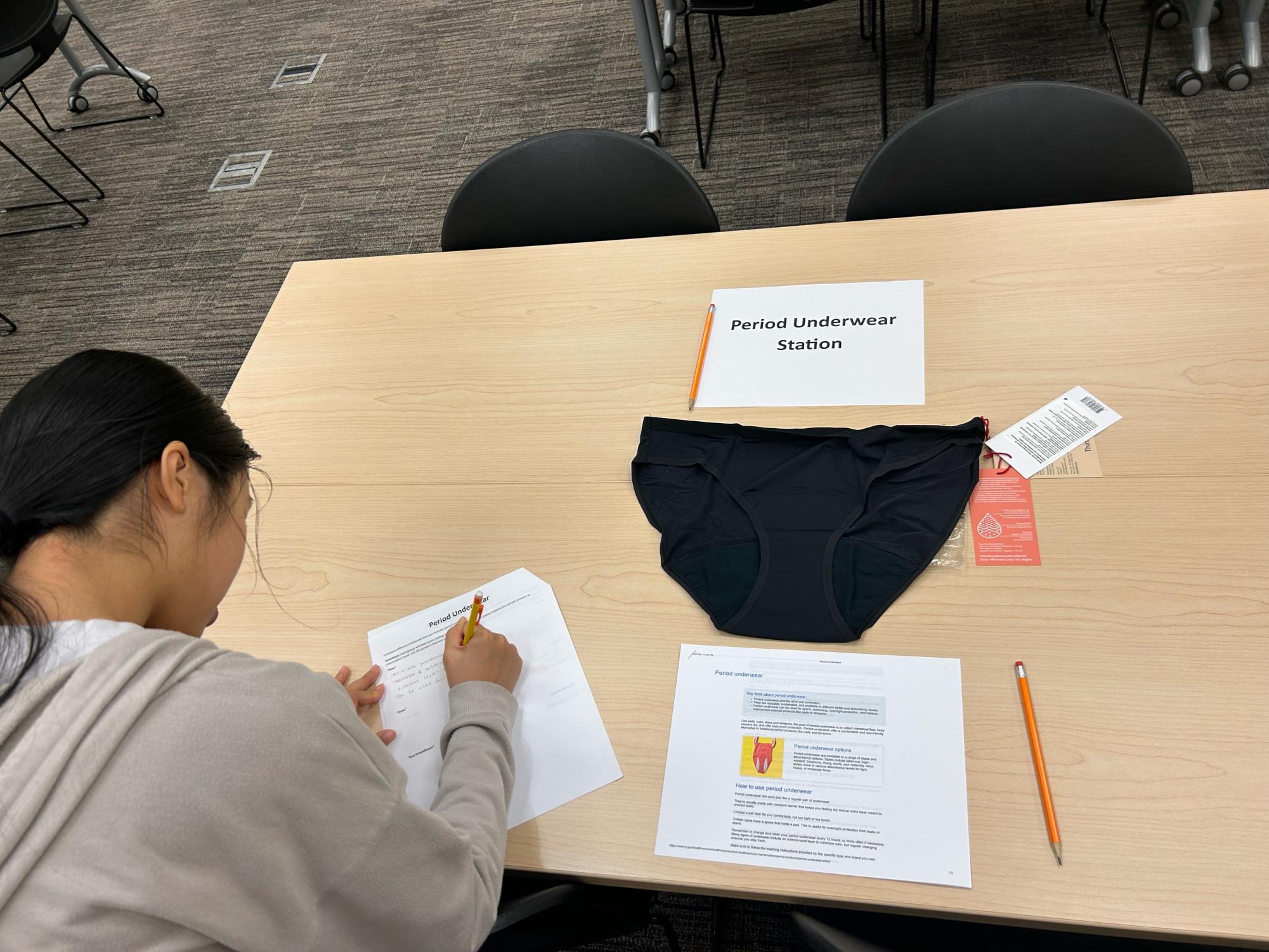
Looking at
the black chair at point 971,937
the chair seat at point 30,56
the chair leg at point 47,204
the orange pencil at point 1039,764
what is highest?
the chair seat at point 30,56

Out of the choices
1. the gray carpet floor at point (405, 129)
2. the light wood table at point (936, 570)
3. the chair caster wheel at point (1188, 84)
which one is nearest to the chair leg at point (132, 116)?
the gray carpet floor at point (405, 129)

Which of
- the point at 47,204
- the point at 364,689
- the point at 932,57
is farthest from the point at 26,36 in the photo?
the point at 364,689

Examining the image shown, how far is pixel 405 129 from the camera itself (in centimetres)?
338

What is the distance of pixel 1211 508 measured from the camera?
1005 mm

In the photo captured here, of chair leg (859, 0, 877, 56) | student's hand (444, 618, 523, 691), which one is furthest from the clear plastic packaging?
chair leg (859, 0, 877, 56)

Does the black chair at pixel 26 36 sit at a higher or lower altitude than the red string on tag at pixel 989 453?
higher

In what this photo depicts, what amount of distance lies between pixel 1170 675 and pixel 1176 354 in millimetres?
464

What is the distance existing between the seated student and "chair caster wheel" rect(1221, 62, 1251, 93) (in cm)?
282

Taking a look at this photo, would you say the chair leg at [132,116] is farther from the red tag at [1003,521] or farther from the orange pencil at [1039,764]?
the orange pencil at [1039,764]

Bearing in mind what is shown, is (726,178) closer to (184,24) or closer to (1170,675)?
(1170,675)

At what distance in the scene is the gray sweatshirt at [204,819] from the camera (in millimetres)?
636

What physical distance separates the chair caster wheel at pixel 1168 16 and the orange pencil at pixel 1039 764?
264 centimetres

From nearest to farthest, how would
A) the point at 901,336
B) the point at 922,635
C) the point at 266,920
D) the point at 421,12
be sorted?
the point at 266,920 → the point at 922,635 → the point at 901,336 → the point at 421,12

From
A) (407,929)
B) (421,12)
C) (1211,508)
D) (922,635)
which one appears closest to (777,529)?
(922,635)
